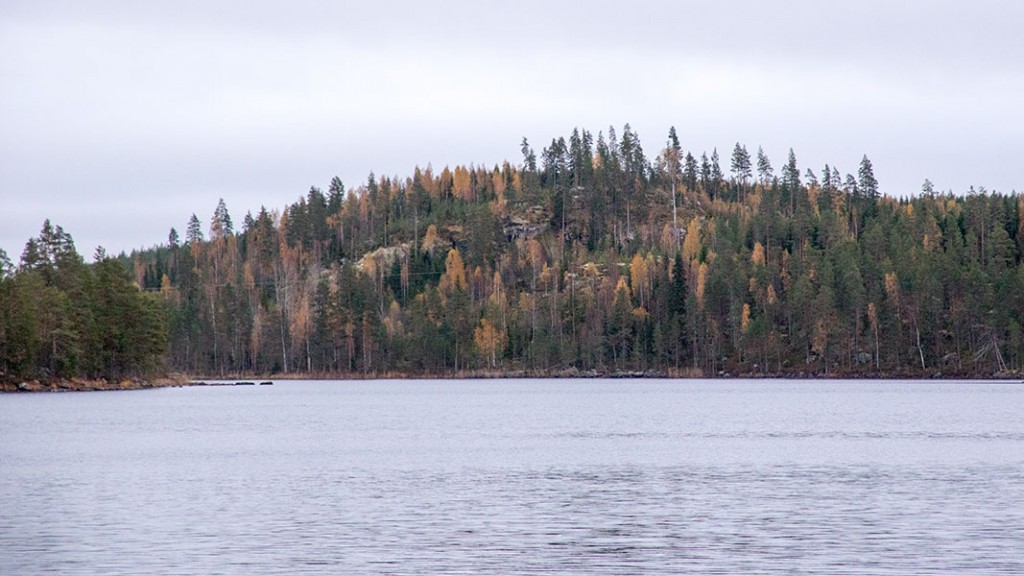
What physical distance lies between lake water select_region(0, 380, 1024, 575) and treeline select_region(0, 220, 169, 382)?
2808 centimetres

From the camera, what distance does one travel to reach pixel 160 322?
Answer: 130 metres

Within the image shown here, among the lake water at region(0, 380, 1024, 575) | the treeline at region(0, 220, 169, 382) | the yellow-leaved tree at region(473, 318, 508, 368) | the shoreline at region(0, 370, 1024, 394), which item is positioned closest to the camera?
the lake water at region(0, 380, 1024, 575)

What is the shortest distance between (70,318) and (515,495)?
8729cm

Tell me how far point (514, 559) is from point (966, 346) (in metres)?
153

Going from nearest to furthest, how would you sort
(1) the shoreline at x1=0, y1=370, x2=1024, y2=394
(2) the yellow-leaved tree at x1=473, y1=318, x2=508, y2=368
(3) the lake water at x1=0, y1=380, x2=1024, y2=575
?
1. (3) the lake water at x1=0, y1=380, x2=1024, y2=575
2. (1) the shoreline at x1=0, y1=370, x2=1024, y2=394
3. (2) the yellow-leaved tree at x1=473, y1=318, x2=508, y2=368

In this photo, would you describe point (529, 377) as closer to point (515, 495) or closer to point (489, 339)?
point (489, 339)

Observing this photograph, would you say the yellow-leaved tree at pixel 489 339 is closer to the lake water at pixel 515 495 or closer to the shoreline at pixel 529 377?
the shoreline at pixel 529 377

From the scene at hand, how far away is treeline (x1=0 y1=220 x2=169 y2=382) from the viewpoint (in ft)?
354

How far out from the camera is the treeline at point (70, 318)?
107875 mm

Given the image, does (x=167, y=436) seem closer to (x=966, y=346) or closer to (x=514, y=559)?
(x=514, y=559)

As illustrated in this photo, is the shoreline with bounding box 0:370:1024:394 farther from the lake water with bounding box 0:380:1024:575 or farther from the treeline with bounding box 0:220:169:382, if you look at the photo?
the lake water with bounding box 0:380:1024:575

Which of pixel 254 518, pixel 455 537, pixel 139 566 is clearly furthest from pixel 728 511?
pixel 139 566

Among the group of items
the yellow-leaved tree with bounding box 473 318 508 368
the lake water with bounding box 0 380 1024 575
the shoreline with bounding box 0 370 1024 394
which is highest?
the yellow-leaved tree with bounding box 473 318 508 368

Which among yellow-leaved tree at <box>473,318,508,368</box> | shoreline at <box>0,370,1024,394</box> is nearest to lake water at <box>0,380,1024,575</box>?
shoreline at <box>0,370,1024,394</box>
